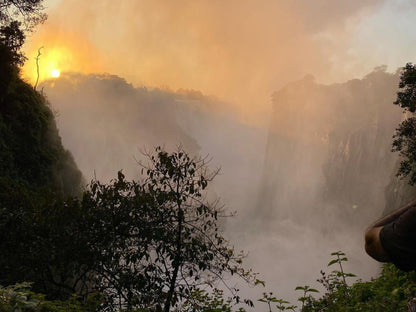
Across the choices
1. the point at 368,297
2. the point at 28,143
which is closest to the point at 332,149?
the point at 28,143

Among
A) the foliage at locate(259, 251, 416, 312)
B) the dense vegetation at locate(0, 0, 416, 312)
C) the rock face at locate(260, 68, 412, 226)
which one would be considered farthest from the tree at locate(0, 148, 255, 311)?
the rock face at locate(260, 68, 412, 226)

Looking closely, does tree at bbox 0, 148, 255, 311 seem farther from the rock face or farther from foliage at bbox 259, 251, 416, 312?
the rock face

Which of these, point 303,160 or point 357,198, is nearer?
point 357,198

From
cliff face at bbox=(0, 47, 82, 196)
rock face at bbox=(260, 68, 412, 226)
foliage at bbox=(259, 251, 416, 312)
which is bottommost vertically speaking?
foliage at bbox=(259, 251, 416, 312)

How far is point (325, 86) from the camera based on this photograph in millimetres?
76250

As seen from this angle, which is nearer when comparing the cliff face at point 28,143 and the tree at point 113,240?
the tree at point 113,240

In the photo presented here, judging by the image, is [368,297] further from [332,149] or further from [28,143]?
[332,149]

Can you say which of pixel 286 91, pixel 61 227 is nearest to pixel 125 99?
pixel 286 91

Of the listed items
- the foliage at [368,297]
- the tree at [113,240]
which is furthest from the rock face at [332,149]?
the tree at [113,240]

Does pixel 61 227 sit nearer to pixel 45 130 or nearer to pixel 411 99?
pixel 45 130

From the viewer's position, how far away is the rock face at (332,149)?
6162 cm

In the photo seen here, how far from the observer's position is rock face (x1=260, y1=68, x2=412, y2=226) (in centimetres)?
6162

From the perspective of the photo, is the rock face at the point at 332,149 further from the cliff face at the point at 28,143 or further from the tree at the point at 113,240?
the tree at the point at 113,240

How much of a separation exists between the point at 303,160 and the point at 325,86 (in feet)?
62.1
